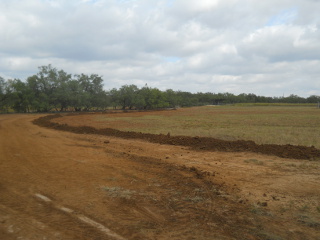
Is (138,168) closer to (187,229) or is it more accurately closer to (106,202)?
(106,202)

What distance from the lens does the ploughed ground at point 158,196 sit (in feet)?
13.7

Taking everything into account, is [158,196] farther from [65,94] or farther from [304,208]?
[65,94]

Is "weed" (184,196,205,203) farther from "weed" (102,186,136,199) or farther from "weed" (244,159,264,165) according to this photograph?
"weed" (244,159,264,165)

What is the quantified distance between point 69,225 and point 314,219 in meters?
4.13

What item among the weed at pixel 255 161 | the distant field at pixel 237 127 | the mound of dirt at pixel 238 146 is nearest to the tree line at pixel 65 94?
the distant field at pixel 237 127

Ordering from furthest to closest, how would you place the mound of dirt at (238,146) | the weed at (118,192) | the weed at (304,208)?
the mound of dirt at (238,146) → the weed at (118,192) → the weed at (304,208)

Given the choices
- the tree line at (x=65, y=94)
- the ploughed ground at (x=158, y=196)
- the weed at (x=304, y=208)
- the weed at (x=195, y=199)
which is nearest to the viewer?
the ploughed ground at (x=158, y=196)

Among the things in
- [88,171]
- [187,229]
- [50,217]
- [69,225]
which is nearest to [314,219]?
[187,229]

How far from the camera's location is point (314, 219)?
4598 mm

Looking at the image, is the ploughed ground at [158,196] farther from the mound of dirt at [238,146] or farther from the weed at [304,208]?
the mound of dirt at [238,146]

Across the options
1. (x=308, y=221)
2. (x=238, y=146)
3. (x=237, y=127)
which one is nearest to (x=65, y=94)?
(x=237, y=127)

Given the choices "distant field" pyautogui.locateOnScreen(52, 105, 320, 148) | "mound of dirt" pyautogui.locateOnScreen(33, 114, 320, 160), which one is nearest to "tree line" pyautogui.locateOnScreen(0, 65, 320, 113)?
"distant field" pyautogui.locateOnScreen(52, 105, 320, 148)

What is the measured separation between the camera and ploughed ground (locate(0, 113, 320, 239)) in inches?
165

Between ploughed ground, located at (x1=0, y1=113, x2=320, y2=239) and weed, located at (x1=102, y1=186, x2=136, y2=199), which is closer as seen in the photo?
ploughed ground, located at (x1=0, y1=113, x2=320, y2=239)
